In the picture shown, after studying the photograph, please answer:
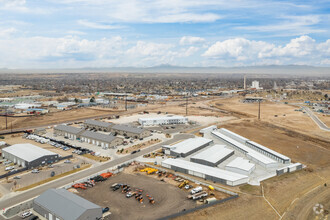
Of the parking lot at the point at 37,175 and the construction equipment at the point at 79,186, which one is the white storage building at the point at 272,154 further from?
the parking lot at the point at 37,175

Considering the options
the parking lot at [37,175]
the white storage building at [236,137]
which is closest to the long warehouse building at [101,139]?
the parking lot at [37,175]

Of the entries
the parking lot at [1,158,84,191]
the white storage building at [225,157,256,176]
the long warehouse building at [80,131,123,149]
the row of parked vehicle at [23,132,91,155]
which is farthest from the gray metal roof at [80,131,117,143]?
the white storage building at [225,157,256,176]

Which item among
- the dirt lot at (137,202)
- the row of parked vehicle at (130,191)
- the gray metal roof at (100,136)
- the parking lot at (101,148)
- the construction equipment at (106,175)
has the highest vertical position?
the gray metal roof at (100,136)

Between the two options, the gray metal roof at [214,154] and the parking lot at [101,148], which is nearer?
the gray metal roof at [214,154]

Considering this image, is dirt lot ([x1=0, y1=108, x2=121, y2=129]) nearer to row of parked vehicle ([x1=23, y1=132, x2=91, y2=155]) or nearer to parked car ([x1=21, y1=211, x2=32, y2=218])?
row of parked vehicle ([x1=23, y1=132, x2=91, y2=155])

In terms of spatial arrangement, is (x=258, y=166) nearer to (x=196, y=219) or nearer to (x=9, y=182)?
(x=196, y=219)

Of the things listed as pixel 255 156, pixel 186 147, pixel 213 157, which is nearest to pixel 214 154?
pixel 213 157

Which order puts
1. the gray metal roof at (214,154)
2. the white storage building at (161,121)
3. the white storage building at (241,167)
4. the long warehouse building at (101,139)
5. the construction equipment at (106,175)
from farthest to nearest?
1. the white storage building at (161,121)
2. the long warehouse building at (101,139)
3. the gray metal roof at (214,154)
4. the white storage building at (241,167)
5. the construction equipment at (106,175)
